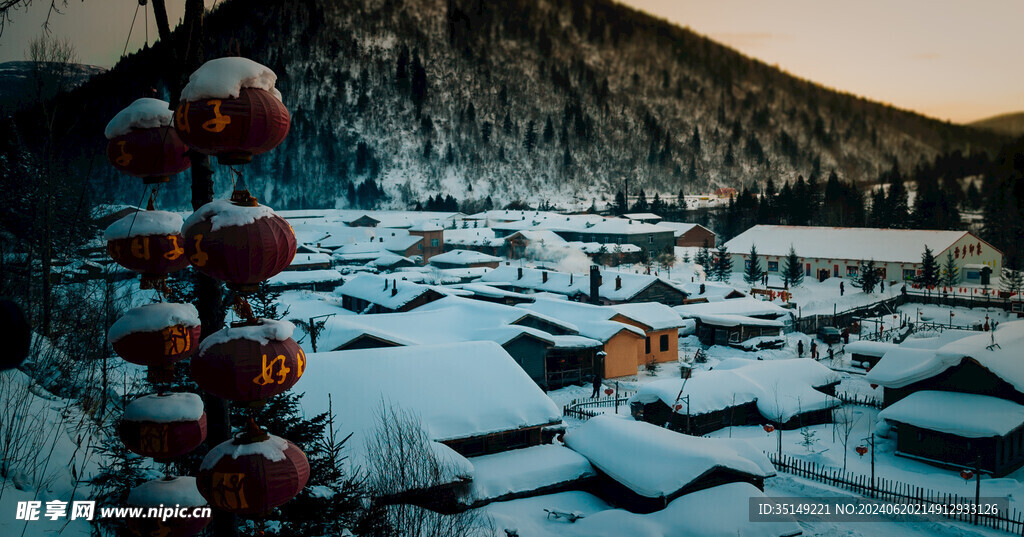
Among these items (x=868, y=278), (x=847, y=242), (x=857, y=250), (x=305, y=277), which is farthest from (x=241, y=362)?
(x=847, y=242)

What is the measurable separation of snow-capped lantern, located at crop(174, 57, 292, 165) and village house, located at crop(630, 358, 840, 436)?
71.4 ft

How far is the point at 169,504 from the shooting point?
4688 mm

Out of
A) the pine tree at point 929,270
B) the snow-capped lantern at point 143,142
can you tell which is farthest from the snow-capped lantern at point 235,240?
the pine tree at point 929,270

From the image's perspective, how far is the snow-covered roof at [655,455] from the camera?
16.4 m

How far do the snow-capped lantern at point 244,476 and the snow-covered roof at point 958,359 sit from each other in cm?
2516

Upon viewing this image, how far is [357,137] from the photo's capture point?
17525 centimetres

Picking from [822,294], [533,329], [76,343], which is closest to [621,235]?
[822,294]

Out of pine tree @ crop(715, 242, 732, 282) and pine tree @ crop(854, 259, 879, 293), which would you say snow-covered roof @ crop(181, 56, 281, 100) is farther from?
pine tree @ crop(715, 242, 732, 282)

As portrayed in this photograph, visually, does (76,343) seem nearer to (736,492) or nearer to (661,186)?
(736,492)

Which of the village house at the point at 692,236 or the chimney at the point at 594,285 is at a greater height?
the village house at the point at 692,236

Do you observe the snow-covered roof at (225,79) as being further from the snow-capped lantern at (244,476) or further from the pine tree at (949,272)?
the pine tree at (949,272)

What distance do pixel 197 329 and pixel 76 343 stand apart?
40.2 ft

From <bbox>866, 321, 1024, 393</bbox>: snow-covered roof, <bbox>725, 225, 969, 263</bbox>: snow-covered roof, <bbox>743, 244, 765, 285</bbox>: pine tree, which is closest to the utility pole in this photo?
<bbox>866, 321, 1024, 393</bbox>: snow-covered roof

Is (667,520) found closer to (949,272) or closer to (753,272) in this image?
(753,272)
